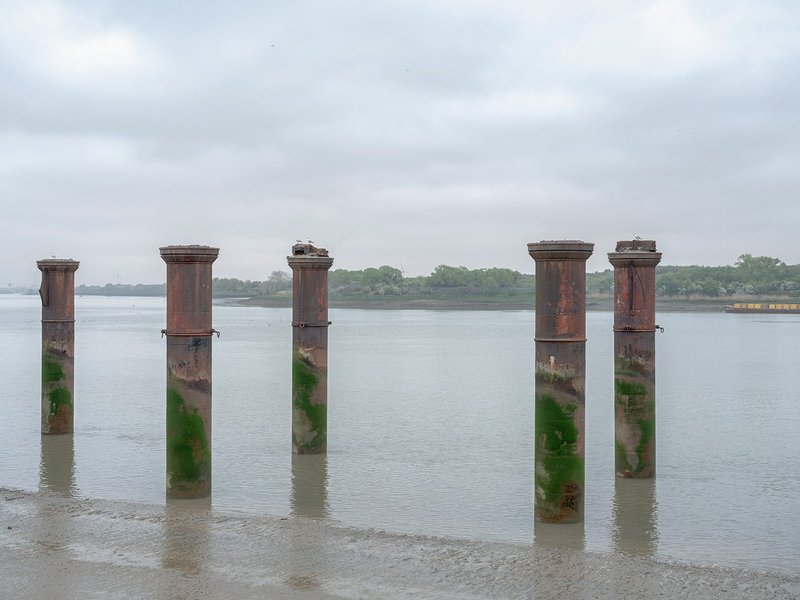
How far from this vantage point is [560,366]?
10.6m

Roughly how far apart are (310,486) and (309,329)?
2448 mm

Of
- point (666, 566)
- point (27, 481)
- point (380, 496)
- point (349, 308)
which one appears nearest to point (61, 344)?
point (27, 481)

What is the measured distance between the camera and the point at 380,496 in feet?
43.9

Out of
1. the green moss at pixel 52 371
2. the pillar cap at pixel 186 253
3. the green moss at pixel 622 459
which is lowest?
the green moss at pixel 622 459

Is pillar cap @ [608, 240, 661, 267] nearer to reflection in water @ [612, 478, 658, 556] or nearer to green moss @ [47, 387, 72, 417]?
reflection in water @ [612, 478, 658, 556]

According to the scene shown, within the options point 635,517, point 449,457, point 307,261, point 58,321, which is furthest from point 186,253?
point 449,457

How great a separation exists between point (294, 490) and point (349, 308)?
15033 centimetres

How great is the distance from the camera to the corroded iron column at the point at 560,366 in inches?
410

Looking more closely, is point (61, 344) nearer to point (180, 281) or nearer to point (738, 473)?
point (180, 281)

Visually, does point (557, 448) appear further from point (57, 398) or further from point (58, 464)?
point (57, 398)

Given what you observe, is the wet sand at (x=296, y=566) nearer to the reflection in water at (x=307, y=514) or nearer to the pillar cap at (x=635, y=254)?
the reflection in water at (x=307, y=514)

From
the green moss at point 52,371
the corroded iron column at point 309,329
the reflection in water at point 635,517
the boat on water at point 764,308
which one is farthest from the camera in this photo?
the boat on water at point 764,308

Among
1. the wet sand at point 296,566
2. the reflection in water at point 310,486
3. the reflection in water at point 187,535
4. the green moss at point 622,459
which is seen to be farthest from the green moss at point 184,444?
the green moss at point 622,459

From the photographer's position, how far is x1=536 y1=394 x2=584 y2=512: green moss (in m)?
10.6
